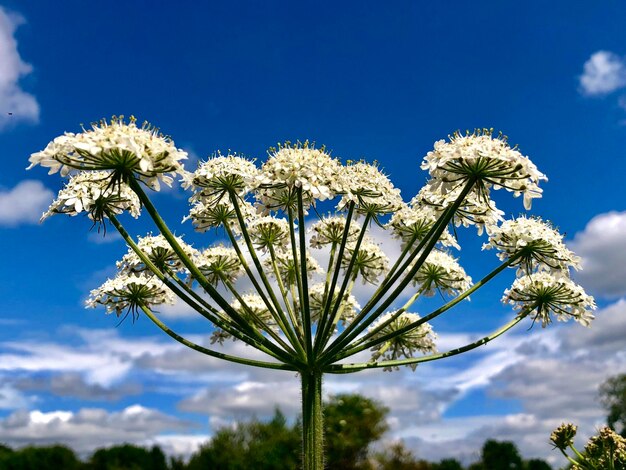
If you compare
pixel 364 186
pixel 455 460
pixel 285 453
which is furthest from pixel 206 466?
pixel 364 186

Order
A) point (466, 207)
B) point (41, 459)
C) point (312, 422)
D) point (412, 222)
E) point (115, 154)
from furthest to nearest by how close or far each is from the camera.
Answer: point (41, 459)
point (412, 222)
point (466, 207)
point (312, 422)
point (115, 154)

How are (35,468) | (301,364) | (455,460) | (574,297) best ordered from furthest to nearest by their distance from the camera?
1. (35,468)
2. (455,460)
3. (574,297)
4. (301,364)

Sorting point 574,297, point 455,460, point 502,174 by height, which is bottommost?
point 455,460

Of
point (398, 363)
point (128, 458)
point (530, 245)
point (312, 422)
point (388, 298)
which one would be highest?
point (530, 245)

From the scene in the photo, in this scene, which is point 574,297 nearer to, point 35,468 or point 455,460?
point 455,460

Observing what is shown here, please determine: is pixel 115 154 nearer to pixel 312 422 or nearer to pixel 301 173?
pixel 301 173

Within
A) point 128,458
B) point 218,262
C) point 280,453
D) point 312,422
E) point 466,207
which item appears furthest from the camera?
point 128,458

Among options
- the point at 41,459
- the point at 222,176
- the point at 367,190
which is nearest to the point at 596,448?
the point at 367,190

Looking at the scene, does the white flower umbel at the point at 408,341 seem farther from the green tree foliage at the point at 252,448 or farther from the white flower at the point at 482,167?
the green tree foliage at the point at 252,448
